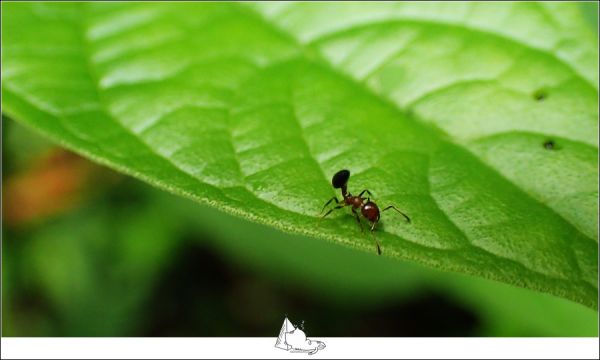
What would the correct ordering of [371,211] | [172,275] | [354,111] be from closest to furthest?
[371,211]
[354,111]
[172,275]

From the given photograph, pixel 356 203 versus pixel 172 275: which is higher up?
pixel 356 203

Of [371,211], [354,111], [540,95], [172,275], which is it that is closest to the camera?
[371,211]

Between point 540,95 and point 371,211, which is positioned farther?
point 540,95

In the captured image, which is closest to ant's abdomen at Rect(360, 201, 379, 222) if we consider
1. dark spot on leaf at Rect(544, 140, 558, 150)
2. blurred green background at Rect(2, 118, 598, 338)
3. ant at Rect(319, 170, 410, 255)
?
ant at Rect(319, 170, 410, 255)

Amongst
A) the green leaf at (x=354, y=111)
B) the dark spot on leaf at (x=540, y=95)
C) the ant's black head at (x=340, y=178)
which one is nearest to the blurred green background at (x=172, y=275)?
the green leaf at (x=354, y=111)

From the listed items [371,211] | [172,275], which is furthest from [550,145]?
[172,275]

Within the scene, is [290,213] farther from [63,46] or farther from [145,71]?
[63,46]

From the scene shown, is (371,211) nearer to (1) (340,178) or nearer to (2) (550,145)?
(1) (340,178)
